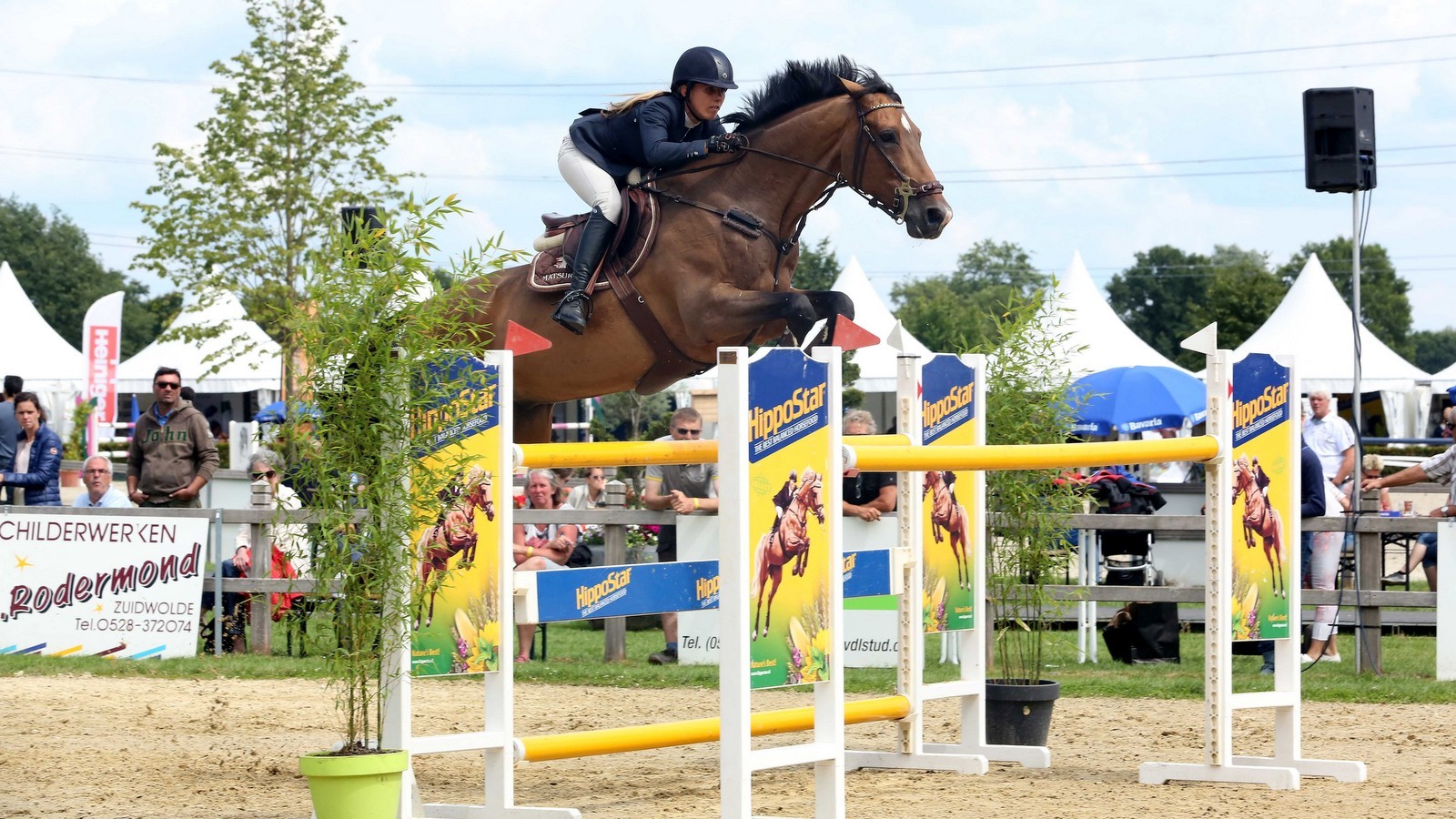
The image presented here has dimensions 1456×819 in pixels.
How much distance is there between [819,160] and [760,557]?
6.79ft

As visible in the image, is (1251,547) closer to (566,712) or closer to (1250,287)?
(566,712)

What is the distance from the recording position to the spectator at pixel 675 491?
864 centimetres

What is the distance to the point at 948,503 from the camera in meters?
5.72

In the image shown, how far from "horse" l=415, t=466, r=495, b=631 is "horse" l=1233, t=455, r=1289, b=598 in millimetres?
2625

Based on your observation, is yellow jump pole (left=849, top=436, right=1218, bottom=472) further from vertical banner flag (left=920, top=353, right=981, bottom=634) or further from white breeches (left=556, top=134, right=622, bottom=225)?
white breeches (left=556, top=134, right=622, bottom=225)

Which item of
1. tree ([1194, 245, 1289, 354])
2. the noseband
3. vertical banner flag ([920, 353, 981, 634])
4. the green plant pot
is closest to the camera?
the green plant pot

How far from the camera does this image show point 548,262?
5867 millimetres

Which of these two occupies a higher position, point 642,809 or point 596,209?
point 596,209

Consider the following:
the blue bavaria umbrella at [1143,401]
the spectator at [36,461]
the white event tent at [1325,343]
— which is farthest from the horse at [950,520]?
the white event tent at [1325,343]

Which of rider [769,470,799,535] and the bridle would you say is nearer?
rider [769,470,799,535]

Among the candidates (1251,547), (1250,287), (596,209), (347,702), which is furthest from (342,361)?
(1250,287)

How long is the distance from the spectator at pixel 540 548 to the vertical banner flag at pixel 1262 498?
4202mm

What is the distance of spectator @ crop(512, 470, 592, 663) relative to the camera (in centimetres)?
Result: 888

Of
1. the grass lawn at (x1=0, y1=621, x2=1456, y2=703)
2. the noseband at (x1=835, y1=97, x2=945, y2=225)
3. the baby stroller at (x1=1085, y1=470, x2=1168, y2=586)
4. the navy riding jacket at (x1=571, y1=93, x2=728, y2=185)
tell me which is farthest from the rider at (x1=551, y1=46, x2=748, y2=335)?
the baby stroller at (x1=1085, y1=470, x2=1168, y2=586)
